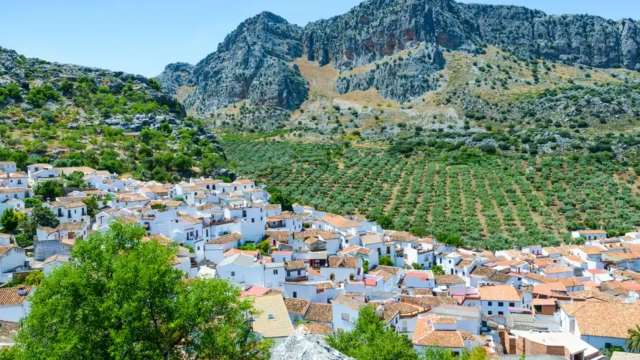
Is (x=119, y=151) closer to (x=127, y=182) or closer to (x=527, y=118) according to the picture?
(x=127, y=182)

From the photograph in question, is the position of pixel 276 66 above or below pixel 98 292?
above

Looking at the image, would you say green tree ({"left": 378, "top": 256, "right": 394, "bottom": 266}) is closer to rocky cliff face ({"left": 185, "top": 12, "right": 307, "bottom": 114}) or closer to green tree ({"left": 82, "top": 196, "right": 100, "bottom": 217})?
green tree ({"left": 82, "top": 196, "right": 100, "bottom": 217})

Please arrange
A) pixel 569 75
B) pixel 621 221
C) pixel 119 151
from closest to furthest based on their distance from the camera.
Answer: pixel 621 221 < pixel 119 151 < pixel 569 75

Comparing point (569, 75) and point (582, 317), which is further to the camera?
point (569, 75)

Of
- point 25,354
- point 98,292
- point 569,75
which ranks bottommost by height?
point 25,354

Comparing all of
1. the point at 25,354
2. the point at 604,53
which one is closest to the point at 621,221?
the point at 25,354

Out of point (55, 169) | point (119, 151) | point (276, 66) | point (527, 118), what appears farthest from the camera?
point (276, 66)

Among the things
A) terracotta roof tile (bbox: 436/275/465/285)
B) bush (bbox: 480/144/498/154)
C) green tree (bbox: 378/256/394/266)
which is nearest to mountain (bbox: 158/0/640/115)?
bush (bbox: 480/144/498/154)

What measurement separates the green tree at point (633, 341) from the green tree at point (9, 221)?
3917 cm

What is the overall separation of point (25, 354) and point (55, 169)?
130 feet

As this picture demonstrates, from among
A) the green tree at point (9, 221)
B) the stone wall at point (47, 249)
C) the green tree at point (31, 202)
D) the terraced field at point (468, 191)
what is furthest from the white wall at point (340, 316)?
the terraced field at point (468, 191)

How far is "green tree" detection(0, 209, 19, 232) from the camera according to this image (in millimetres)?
31172

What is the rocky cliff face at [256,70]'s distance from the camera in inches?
5600

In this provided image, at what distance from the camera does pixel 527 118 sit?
9762 cm
